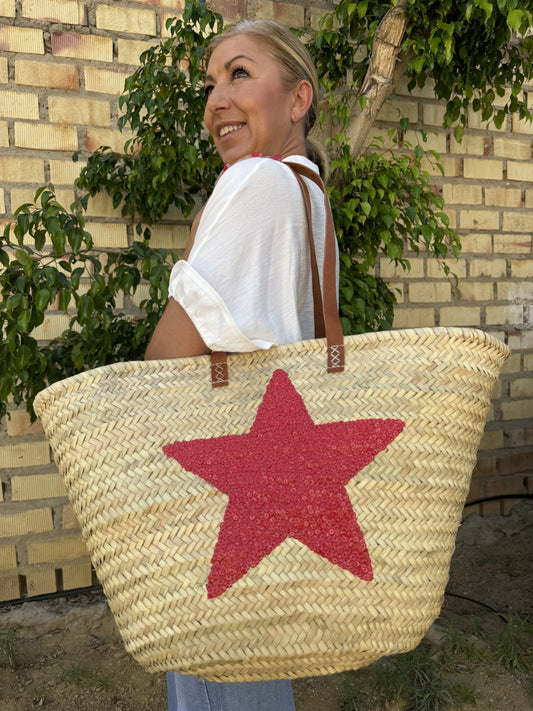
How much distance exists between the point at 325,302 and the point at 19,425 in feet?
5.49

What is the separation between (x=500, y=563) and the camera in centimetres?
277

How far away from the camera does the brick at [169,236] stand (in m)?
2.41

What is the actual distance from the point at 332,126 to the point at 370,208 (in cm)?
75

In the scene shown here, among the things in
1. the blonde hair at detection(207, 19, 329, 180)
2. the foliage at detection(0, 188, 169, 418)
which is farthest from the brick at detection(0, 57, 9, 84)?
the blonde hair at detection(207, 19, 329, 180)

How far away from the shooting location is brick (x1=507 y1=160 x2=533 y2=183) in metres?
3.05

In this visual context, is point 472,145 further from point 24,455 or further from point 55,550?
point 55,550

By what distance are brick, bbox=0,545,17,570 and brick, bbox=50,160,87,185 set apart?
1.38 metres

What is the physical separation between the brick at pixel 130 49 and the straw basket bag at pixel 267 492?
5.92ft

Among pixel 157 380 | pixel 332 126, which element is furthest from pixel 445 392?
pixel 332 126

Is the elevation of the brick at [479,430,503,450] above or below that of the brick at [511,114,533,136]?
below

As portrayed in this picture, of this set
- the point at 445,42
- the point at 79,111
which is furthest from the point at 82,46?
the point at 445,42

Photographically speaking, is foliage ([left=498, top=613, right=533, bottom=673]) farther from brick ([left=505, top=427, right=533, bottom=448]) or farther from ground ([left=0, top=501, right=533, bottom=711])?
brick ([left=505, top=427, right=533, bottom=448])

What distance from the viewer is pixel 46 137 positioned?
7.31ft

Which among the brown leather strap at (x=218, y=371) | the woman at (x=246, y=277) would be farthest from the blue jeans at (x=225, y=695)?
the brown leather strap at (x=218, y=371)
